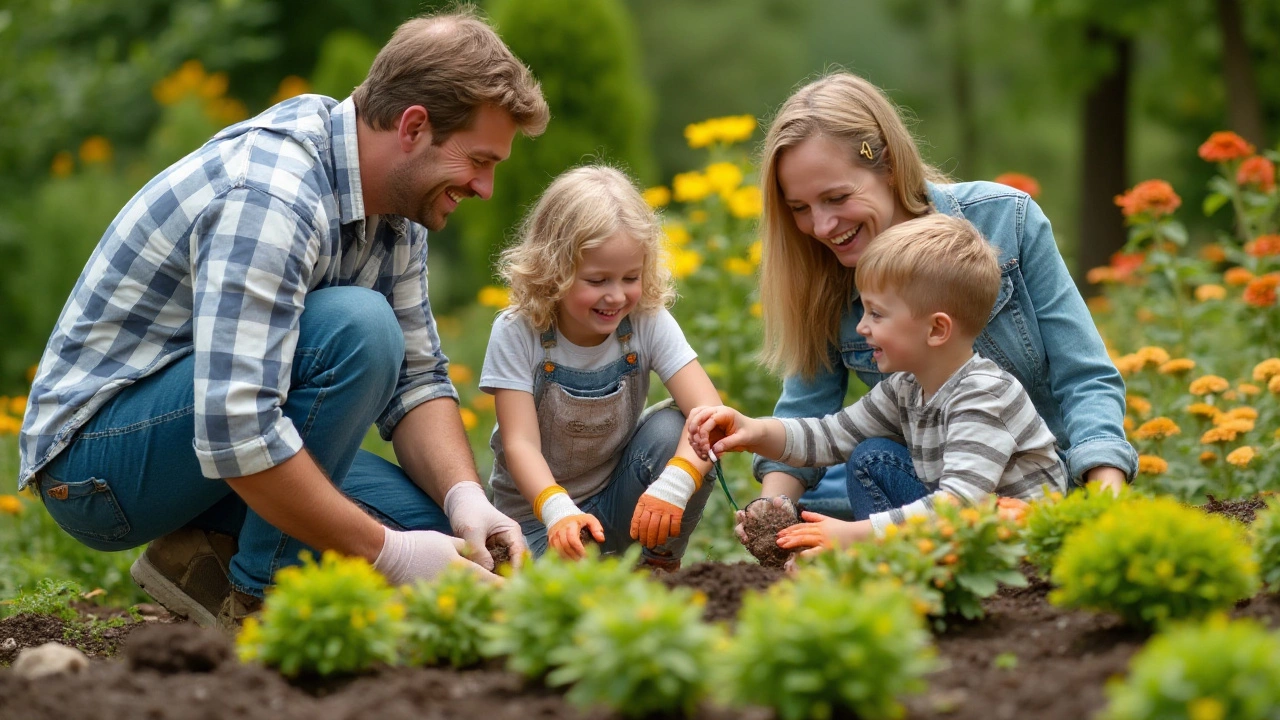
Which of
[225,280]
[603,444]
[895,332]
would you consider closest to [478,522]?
[603,444]

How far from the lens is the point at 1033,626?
190 centimetres

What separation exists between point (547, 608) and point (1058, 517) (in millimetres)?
944

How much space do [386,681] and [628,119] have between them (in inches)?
230

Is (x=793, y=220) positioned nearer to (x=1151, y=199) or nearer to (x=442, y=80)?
(x=442, y=80)

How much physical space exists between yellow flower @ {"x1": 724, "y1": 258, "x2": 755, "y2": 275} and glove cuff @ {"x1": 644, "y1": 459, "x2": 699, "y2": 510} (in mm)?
1640

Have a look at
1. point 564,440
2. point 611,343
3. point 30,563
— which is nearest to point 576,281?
point 611,343

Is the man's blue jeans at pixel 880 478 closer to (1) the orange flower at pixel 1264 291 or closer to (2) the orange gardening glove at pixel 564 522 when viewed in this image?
(2) the orange gardening glove at pixel 564 522

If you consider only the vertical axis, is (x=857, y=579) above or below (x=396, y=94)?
below

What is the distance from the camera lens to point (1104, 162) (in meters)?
9.70

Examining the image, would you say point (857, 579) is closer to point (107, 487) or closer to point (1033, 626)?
point (1033, 626)

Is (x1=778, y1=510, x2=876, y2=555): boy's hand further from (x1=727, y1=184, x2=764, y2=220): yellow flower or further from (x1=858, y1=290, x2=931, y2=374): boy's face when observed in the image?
(x1=727, y1=184, x2=764, y2=220): yellow flower

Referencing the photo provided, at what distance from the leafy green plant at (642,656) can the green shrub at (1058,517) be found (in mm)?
814

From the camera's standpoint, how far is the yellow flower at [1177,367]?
3170 millimetres

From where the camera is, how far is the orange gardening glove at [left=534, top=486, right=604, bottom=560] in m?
2.45
